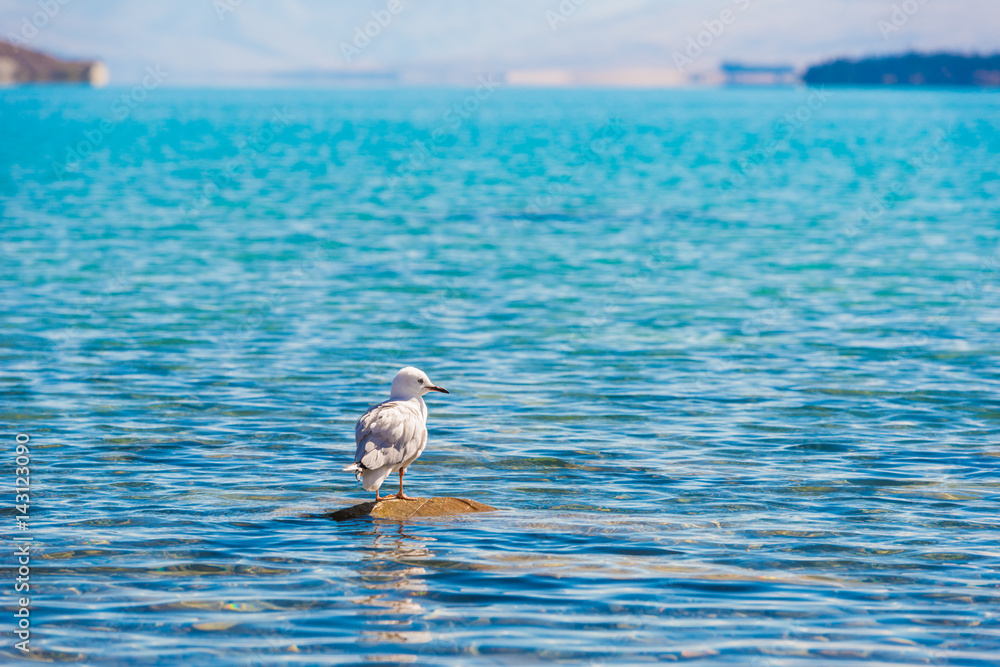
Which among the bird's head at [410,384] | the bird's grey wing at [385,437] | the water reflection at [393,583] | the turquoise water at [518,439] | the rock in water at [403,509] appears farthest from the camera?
the bird's head at [410,384]

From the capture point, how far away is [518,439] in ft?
53.3

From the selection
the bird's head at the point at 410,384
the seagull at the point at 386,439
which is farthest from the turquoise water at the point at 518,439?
the bird's head at the point at 410,384

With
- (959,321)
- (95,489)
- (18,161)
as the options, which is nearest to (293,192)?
(18,161)

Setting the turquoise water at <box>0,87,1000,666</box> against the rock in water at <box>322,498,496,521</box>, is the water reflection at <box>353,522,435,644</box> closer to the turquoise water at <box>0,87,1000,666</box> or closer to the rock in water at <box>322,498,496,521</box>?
the turquoise water at <box>0,87,1000,666</box>

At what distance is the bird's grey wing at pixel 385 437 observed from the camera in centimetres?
1233

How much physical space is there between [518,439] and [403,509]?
3656 millimetres

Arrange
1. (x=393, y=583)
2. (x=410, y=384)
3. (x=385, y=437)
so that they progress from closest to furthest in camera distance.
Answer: (x=393, y=583), (x=385, y=437), (x=410, y=384)

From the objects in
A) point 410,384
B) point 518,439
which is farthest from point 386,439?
point 518,439

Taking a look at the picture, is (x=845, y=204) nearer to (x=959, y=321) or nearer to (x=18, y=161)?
(x=959, y=321)

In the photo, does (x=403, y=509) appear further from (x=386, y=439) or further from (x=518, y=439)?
(x=518, y=439)

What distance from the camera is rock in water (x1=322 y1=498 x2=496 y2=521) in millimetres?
12781

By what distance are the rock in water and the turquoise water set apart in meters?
0.25

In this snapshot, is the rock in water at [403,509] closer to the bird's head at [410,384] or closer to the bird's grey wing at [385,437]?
the bird's grey wing at [385,437]

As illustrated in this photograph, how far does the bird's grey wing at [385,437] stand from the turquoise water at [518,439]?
772mm
